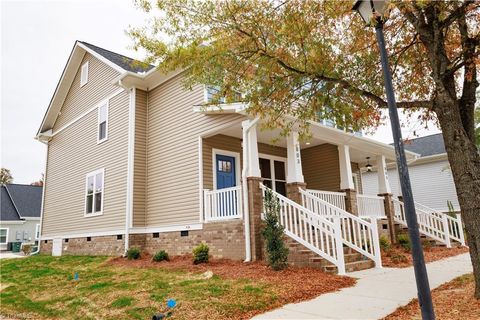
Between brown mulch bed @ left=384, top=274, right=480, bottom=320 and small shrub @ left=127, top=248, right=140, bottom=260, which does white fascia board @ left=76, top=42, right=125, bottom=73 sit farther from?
brown mulch bed @ left=384, top=274, right=480, bottom=320

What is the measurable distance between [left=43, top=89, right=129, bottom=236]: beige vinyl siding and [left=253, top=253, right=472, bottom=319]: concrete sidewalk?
29.7ft

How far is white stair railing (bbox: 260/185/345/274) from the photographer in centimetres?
775

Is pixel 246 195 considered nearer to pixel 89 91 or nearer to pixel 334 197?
pixel 334 197

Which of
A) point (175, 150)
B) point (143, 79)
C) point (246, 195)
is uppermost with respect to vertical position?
point (143, 79)

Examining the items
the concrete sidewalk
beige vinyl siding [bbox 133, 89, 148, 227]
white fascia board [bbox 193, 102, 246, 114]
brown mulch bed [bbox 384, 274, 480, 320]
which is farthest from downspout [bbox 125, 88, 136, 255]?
brown mulch bed [bbox 384, 274, 480, 320]

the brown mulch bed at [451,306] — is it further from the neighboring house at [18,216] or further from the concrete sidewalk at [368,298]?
the neighboring house at [18,216]

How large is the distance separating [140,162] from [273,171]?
5021 mm

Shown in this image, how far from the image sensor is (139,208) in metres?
12.7

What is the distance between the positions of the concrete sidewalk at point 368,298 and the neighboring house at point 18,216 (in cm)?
3199

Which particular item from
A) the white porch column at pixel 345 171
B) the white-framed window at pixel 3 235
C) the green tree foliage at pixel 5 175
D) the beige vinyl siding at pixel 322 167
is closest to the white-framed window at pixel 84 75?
the beige vinyl siding at pixel 322 167

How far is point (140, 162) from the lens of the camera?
13.1 m

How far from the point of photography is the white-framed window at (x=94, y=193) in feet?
47.3

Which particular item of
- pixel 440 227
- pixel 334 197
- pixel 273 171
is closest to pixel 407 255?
pixel 334 197

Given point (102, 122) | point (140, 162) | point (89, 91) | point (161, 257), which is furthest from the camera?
point (89, 91)
